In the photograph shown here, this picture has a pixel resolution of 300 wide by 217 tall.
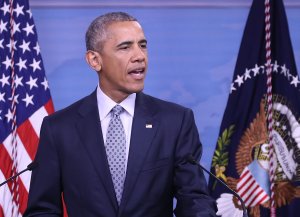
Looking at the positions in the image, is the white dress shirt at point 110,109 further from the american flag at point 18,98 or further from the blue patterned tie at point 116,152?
the american flag at point 18,98

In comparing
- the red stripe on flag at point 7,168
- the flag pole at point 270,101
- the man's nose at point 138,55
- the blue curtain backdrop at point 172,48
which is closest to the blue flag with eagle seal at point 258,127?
the flag pole at point 270,101

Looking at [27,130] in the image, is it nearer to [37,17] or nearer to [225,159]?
[37,17]

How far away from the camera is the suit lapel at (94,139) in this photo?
2.14 meters

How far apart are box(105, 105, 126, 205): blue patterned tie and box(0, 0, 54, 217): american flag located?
4.93ft

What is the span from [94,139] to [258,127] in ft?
5.87

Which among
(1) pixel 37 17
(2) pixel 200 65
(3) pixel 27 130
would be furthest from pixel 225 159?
(1) pixel 37 17

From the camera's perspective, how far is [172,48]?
4.11 meters

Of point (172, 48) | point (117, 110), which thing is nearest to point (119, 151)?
point (117, 110)

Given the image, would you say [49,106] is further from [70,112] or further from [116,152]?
[116,152]

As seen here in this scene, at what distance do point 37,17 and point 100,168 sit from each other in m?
2.16

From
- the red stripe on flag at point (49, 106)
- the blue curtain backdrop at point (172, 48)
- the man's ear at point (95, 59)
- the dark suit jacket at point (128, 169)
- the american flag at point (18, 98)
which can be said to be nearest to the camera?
the dark suit jacket at point (128, 169)

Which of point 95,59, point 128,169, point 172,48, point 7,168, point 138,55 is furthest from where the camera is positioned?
point 172,48

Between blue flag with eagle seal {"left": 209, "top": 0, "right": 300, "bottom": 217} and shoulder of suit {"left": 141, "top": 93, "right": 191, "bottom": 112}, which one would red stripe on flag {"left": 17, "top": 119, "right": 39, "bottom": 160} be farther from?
shoulder of suit {"left": 141, "top": 93, "right": 191, "bottom": 112}

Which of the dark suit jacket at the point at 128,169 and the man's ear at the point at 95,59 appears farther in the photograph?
the man's ear at the point at 95,59
